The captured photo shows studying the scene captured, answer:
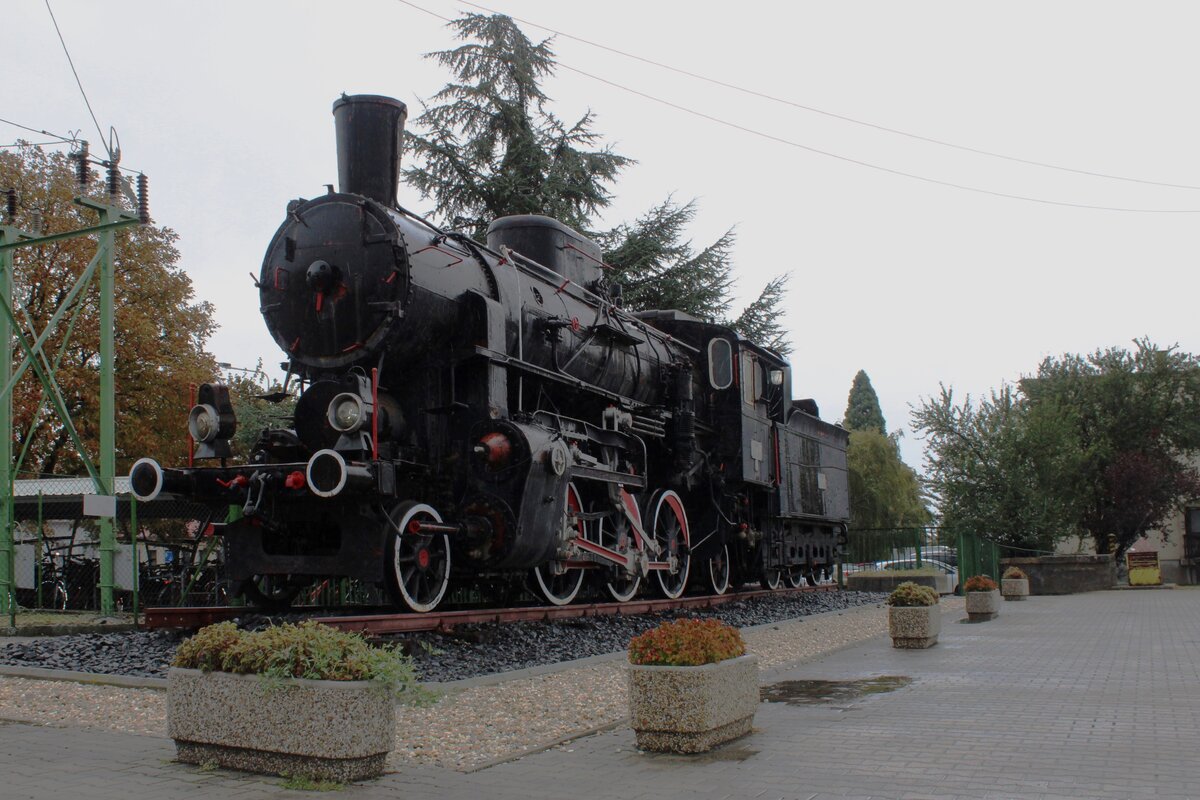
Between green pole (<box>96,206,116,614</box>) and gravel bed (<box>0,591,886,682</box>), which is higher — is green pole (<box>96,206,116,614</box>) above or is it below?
above

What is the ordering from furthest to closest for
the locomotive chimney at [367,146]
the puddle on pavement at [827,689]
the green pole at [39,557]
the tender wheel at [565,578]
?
the green pole at [39,557], the tender wheel at [565,578], the locomotive chimney at [367,146], the puddle on pavement at [827,689]

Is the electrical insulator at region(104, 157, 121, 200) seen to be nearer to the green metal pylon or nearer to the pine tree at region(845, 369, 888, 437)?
the green metal pylon

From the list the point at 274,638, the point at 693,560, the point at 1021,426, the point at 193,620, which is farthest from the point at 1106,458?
the point at 274,638

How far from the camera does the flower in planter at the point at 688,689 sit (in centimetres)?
578

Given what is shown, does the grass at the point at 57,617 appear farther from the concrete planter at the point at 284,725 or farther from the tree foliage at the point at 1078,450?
the tree foliage at the point at 1078,450

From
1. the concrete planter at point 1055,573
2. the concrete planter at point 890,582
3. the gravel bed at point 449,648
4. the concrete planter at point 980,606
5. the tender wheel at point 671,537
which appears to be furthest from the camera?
the concrete planter at point 1055,573

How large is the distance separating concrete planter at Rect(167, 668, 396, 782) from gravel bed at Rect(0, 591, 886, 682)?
2780 millimetres

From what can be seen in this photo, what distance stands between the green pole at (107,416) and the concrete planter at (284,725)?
894 centimetres

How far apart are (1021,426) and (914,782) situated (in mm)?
23847

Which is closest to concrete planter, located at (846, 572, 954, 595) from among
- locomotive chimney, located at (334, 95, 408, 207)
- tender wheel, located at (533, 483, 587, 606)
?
tender wheel, located at (533, 483, 587, 606)

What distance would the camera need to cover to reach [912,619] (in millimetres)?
11086

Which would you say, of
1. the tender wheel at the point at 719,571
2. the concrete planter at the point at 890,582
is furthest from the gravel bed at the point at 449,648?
the concrete planter at the point at 890,582

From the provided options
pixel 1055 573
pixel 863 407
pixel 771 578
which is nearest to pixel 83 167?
pixel 771 578

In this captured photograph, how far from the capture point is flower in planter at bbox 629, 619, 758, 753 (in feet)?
19.0
